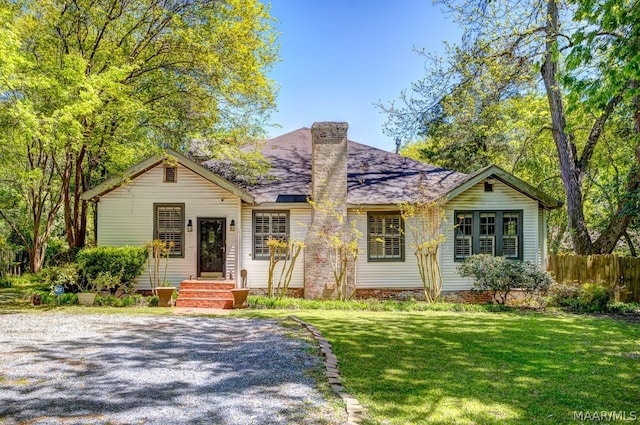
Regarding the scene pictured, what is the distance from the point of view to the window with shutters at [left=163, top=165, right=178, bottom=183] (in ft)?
45.6

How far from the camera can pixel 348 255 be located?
1380 cm

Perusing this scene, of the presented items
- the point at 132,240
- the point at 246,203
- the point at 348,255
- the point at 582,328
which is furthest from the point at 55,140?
the point at 582,328

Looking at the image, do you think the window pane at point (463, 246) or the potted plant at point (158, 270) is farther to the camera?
the window pane at point (463, 246)

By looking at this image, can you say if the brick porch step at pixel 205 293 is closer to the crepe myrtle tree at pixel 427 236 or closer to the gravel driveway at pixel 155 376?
the gravel driveway at pixel 155 376

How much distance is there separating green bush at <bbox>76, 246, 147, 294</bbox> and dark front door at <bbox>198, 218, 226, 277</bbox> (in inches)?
81.7

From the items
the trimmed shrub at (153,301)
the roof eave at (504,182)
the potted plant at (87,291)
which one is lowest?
the trimmed shrub at (153,301)

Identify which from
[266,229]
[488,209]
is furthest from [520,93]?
[266,229]

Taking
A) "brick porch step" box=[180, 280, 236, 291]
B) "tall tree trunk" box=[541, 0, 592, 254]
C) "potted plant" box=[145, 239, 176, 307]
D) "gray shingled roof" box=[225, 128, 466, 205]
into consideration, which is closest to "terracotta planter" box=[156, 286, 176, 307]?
"potted plant" box=[145, 239, 176, 307]

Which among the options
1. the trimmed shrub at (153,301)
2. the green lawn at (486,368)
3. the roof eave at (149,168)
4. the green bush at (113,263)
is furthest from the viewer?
the roof eave at (149,168)

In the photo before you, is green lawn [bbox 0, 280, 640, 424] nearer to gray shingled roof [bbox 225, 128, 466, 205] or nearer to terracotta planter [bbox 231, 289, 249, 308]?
terracotta planter [bbox 231, 289, 249, 308]

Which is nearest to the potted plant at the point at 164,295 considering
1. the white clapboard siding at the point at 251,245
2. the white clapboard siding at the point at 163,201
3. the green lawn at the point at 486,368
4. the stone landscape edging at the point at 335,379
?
the white clapboard siding at the point at 163,201

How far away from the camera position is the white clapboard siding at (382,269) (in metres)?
14.4

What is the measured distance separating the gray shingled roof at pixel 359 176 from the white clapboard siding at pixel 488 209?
0.72 meters

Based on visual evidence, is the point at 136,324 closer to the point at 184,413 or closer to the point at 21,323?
the point at 21,323
